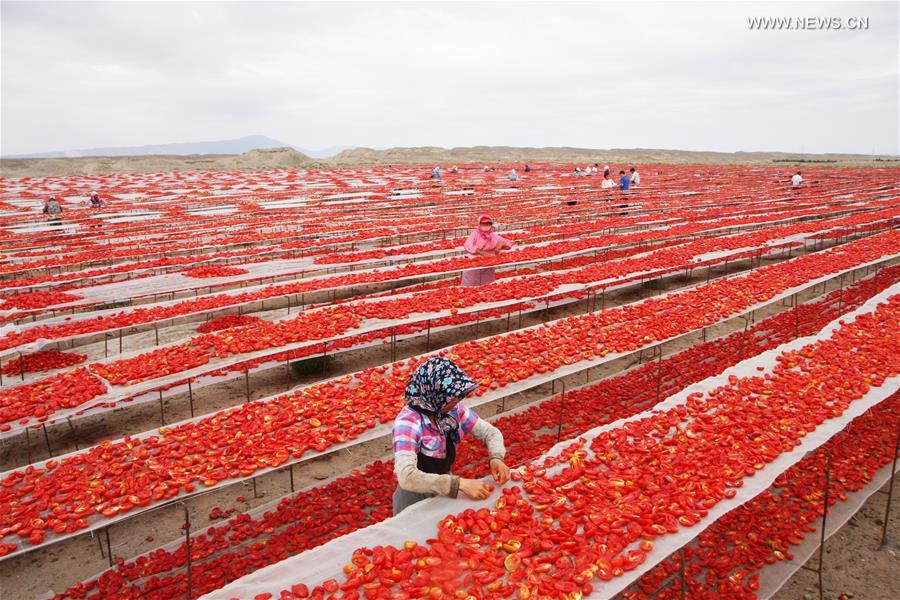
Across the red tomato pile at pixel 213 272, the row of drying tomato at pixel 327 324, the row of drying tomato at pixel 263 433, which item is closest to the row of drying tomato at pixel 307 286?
the red tomato pile at pixel 213 272

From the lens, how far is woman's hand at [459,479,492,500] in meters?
3.86

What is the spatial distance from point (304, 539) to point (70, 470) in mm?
2328

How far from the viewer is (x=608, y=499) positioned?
4.08m

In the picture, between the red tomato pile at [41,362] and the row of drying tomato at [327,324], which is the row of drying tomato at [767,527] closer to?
the row of drying tomato at [327,324]

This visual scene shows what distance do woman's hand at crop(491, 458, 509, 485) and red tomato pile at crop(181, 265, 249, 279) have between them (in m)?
11.0

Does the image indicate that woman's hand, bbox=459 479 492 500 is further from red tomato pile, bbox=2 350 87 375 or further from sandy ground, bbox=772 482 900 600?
red tomato pile, bbox=2 350 87 375

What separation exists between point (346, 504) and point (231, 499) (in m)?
1.59

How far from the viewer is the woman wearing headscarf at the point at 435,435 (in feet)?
12.2

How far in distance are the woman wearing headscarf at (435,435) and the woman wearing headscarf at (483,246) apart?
23.2ft

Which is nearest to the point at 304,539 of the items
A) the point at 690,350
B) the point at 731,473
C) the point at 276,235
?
the point at 731,473

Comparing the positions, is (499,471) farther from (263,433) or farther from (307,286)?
(307,286)

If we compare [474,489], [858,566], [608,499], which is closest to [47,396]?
[474,489]

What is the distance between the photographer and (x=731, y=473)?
4.35 metres

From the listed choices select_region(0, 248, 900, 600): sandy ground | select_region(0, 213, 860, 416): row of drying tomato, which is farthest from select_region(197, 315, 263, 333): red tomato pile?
select_region(0, 213, 860, 416): row of drying tomato
